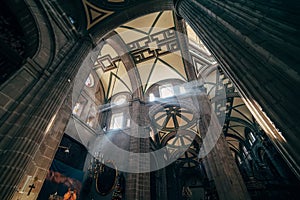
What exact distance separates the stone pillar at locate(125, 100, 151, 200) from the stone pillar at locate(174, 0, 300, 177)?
18.7ft

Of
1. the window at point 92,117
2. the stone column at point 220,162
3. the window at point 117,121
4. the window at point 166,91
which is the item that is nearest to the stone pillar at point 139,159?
the window at point 117,121

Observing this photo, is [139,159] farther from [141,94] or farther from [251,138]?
[251,138]

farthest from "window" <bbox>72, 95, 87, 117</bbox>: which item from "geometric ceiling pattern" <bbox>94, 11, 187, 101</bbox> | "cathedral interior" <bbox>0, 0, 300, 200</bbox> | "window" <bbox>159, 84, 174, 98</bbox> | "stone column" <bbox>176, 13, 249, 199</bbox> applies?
"stone column" <bbox>176, 13, 249, 199</bbox>

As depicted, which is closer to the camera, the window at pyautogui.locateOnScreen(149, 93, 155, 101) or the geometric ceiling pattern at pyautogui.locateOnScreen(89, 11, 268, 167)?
the geometric ceiling pattern at pyautogui.locateOnScreen(89, 11, 268, 167)

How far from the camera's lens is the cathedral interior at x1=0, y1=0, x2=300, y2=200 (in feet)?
6.10

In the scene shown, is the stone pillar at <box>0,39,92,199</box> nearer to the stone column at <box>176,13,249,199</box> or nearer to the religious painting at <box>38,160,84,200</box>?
the religious painting at <box>38,160,84,200</box>

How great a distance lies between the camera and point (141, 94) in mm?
10289

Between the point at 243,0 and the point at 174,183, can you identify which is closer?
the point at 243,0

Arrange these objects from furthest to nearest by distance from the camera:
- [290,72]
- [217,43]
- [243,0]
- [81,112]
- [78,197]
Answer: [81,112], [78,197], [217,43], [243,0], [290,72]

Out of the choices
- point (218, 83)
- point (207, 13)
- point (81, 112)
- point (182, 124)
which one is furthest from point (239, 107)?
point (81, 112)

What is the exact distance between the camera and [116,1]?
23.4 feet

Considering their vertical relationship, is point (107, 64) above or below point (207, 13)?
above

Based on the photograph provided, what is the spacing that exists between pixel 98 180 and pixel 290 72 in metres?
8.94

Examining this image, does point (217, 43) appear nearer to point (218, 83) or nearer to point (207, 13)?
point (207, 13)
